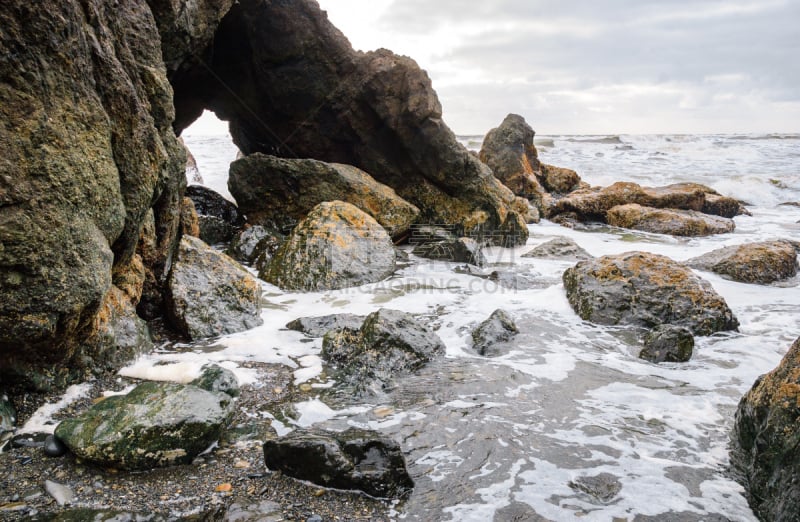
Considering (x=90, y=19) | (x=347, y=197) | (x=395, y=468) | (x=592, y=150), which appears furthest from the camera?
(x=592, y=150)

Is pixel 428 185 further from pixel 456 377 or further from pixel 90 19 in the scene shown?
pixel 90 19

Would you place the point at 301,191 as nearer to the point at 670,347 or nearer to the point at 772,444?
the point at 670,347

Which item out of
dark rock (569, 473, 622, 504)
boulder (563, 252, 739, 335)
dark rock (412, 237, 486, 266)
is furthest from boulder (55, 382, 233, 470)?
dark rock (412, 237, 486, 266)

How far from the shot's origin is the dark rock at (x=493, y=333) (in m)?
4.69

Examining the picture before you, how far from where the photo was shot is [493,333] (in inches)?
193

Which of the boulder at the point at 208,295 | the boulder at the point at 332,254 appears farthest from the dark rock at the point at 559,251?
the boulder at the point at 208,295

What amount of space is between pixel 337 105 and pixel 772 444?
8.67 metres

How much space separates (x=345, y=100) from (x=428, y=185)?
7.42ft

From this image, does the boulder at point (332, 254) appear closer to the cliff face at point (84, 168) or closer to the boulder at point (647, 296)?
the cliff face at point (84, 168)

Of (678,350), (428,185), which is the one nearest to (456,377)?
(678,350)

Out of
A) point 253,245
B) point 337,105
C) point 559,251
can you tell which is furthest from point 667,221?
point 253,245

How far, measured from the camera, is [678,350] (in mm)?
4434

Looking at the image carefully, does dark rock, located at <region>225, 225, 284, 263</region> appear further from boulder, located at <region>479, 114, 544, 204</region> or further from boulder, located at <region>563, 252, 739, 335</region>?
boulder, located at <region>479, 114, 544, 204</region>

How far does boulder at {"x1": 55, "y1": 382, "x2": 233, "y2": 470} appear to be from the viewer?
265 centimetres
